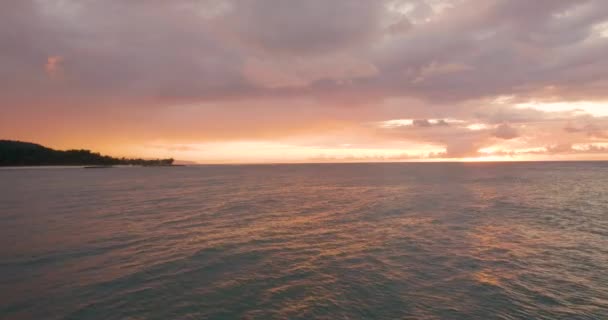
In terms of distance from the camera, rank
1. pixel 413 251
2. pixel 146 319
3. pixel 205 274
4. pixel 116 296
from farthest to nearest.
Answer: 1. pixel 413 251
2. pixel 205 274
3. pixel 116 296
4. pixel 146 319

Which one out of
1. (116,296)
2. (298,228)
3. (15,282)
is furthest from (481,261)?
(15,282)

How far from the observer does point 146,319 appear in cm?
1374

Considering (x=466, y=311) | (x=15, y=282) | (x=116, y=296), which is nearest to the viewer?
(x=466, y=311)

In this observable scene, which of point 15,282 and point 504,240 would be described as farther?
point 504,240

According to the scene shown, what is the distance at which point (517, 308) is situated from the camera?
598 inches

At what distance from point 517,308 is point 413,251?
9.49 metres

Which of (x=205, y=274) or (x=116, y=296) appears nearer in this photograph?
(x=116, y=296)

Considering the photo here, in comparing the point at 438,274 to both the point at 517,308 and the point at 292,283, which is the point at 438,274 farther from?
the point at 292,283

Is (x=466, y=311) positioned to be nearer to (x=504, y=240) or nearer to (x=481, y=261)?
(x=481, y=261)

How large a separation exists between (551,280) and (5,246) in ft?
136

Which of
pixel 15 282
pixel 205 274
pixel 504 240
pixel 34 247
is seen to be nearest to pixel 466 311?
pixel 205 274

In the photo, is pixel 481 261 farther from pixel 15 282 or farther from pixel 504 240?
pixel 15 282

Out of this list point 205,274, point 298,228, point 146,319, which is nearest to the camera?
point 146,319

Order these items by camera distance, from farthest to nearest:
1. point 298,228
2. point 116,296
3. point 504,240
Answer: point 298,228, point 504,240, point 116,296
